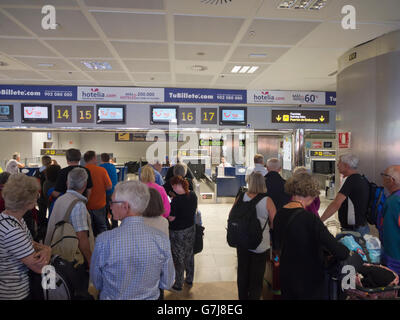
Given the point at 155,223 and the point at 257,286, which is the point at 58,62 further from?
the point at 257,286

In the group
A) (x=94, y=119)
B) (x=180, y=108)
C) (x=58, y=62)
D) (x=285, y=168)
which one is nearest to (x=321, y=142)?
(x=285, y=168)

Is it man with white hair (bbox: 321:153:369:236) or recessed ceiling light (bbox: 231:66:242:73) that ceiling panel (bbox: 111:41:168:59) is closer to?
recessed ceiling light (bbox: 231:66:242:73)

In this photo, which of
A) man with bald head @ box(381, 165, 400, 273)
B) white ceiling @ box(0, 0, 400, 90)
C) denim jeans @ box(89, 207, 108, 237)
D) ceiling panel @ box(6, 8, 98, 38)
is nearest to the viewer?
man with bald head @ box(381, 165, 400, 273)

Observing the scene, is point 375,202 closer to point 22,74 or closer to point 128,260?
point 128,260

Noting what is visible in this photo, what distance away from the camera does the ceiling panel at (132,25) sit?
3475 millimetres

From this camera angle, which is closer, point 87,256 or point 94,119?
point 87,256

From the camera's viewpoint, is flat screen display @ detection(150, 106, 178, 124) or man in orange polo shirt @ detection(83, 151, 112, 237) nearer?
man in orange polo shirt @ detection(83, 151, 112, 237)

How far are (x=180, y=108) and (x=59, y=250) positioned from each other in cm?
A: 571

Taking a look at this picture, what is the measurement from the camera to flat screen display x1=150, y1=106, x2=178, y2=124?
7578mm

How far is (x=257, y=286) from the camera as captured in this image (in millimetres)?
3029

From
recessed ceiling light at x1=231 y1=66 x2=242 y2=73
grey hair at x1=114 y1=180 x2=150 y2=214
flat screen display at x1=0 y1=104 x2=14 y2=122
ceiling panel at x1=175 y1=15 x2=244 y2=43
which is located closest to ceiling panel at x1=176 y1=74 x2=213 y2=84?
recessed ceiling light at x1=231 y1=66 x2=242 y2=73

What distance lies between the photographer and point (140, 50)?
469 cm

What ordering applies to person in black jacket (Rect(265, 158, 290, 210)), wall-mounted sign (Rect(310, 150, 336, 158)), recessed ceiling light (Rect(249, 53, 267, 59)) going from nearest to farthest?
person in black jacket (Rect(265, 158, 290, 210)), recessed ceiling light (Rect(249, 53, 267, 59)), wall-mounted sign (Rect(310, 150, 336, 158))

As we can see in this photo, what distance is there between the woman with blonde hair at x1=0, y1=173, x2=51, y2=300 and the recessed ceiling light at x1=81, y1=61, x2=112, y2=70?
3972 mm
